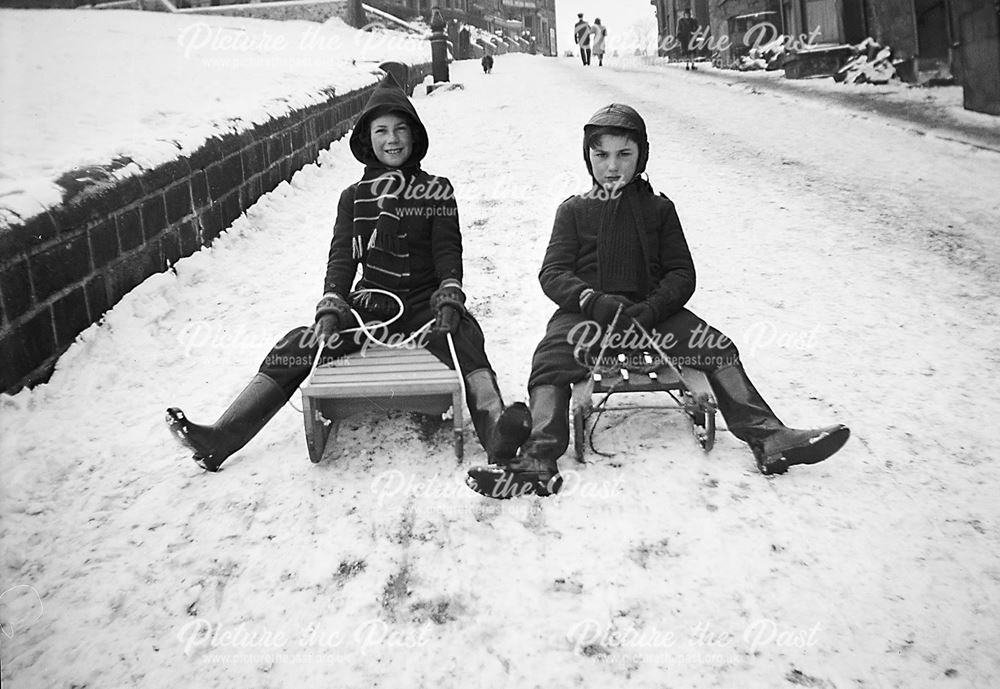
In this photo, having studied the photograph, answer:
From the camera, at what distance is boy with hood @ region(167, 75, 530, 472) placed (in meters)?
2.99

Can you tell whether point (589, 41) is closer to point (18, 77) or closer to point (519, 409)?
point (18, 77)

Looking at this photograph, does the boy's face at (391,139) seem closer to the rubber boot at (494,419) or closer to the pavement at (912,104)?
the rubber boot at (494,419)

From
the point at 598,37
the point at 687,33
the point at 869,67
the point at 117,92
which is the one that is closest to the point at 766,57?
the point at 869,67

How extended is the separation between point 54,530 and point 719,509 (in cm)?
239

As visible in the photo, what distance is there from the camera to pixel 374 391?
275cm

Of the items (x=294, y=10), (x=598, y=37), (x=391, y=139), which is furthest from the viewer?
(x=598, y=37)

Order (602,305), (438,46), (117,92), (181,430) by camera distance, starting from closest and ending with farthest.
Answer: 1. (181,430)
2. (602,305)
3. (117,92)
4. (438,46)

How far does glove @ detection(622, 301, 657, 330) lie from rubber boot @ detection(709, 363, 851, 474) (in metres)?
0.34

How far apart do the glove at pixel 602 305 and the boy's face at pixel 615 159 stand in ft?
1.87

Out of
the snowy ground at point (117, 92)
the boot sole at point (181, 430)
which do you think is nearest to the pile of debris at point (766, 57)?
the snowy ground at point (117, 92)

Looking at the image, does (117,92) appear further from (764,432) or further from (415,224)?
(764,432)

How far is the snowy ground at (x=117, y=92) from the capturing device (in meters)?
4.02

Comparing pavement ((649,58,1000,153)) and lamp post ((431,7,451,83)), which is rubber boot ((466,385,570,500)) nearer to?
pavement ((649,58,1000,153))

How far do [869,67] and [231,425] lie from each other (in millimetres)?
15194
